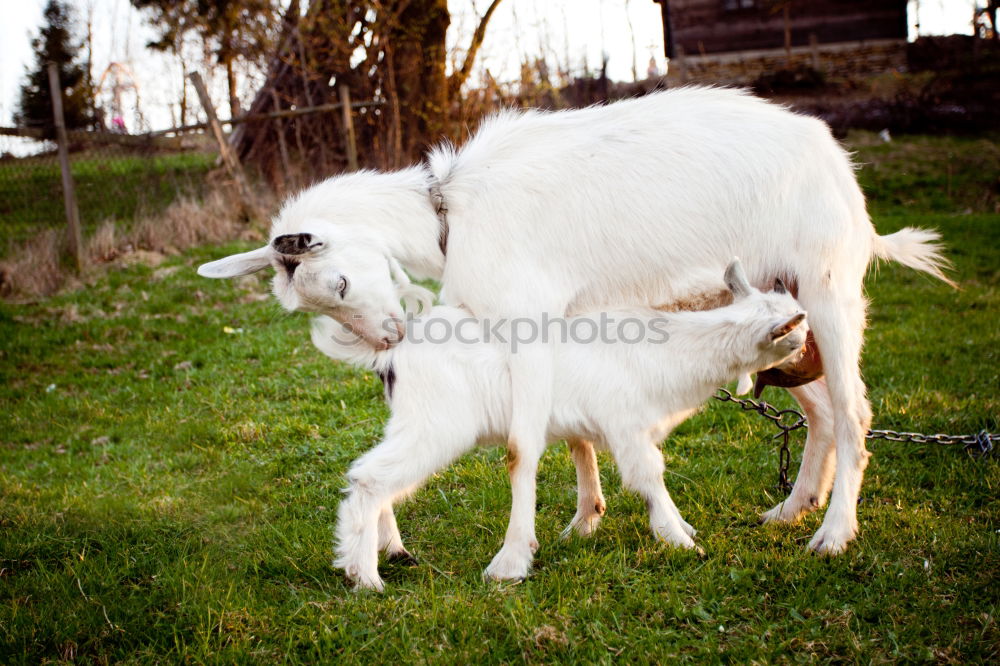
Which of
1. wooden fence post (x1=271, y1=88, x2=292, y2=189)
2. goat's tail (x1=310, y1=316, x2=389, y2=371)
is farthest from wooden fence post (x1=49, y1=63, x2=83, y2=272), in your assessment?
goat's tail (x1=310, y1=316, x2=389, y2=371)

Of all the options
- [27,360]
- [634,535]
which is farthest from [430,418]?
[27,360]

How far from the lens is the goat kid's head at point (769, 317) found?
11.4ft

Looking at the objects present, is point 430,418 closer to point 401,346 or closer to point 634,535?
point 401,346

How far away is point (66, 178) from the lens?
9.98 m

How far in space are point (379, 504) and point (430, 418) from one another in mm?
420

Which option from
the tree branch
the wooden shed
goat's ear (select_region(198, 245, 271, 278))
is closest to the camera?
goat's ear (select_region(198, 245, 271, 278))

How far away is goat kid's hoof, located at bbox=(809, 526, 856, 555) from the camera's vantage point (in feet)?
11.5

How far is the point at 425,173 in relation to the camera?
4078mm

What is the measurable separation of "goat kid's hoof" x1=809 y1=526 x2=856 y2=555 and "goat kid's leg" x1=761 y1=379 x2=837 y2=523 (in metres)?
0.30

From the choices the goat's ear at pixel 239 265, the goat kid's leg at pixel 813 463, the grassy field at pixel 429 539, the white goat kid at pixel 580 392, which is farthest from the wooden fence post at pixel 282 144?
the goat kid's leg at pixel 813 463

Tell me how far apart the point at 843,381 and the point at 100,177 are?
1019 cm

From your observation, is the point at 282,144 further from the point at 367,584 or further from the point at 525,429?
the point at 367,584

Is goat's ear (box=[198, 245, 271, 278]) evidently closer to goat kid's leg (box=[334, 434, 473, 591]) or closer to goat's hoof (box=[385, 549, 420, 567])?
goat kid's leg (box=[334, 434, 473, 591])

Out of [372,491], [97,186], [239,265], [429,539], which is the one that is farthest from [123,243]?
[372,491]
